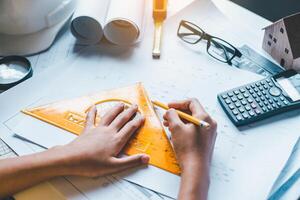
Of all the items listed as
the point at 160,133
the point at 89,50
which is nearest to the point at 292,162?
the point at 160,133

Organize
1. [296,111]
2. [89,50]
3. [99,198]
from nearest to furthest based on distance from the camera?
[99,198] → [296,111] → [89,50]

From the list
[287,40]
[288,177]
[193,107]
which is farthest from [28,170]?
[287,40]

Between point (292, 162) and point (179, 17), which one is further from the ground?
point (179, 17)

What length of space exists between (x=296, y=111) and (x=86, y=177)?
0.35 meters

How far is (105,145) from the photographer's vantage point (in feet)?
1.94

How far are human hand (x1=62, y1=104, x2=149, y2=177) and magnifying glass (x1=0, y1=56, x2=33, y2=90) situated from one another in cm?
14

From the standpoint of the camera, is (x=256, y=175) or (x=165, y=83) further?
(x=165, y=83)

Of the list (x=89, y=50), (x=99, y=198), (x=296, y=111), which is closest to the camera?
(x=99, y=198)

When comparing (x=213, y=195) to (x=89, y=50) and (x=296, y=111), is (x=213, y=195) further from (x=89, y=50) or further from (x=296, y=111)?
(x=89, y=50)

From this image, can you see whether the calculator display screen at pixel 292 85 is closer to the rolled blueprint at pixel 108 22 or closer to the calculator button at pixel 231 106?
the calculator button at pixel 231 106

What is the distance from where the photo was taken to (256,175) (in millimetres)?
584

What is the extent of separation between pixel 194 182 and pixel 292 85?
26cm

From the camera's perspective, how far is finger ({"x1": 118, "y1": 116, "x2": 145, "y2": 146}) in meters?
0.61

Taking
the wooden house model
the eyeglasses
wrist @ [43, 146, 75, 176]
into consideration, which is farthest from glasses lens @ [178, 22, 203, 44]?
wrist @ [43, 146, 75, 176]
